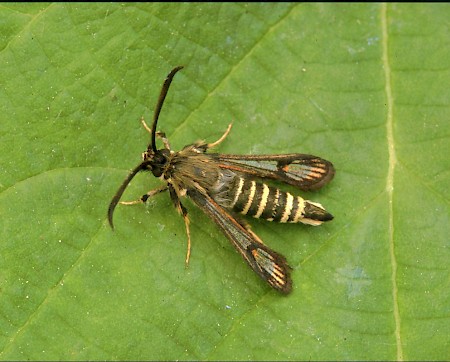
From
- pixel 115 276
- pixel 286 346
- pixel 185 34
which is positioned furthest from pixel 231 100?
pixel 286 346

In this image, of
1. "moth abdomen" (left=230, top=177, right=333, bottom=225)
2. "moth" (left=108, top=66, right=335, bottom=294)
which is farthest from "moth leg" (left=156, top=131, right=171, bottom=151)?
"moth abdomen" (left=230, top=177, right=333, bottom=225)

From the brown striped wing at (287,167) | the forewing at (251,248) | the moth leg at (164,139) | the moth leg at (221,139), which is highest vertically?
the moth leg at (164,139)

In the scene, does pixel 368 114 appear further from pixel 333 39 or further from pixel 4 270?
pixel 4 270

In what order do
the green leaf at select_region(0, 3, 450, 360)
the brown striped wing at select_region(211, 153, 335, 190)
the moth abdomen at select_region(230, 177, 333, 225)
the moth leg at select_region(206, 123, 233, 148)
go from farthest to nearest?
the moth leg at select_region(206, 123, 233, 148) → the brown striped wing at select_region(211, 153, 335, 190) → the moth abdomen at select_region(230, 177, 333, 225) → the green leaf at select_region(0, 3, 450, 360)

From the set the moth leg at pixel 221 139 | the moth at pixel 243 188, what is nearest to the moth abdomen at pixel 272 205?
the moth at pixel 243 188

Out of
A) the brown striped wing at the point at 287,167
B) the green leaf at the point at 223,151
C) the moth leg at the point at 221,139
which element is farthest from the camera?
the moth leg at the point at 221,139

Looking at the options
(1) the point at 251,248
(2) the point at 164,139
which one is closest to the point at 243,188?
(1) the point at 251,248

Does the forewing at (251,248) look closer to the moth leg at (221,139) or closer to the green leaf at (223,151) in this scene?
the green leaf at (223,151)

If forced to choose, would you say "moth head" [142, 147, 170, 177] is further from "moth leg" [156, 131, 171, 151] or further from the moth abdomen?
the moth abdomen
